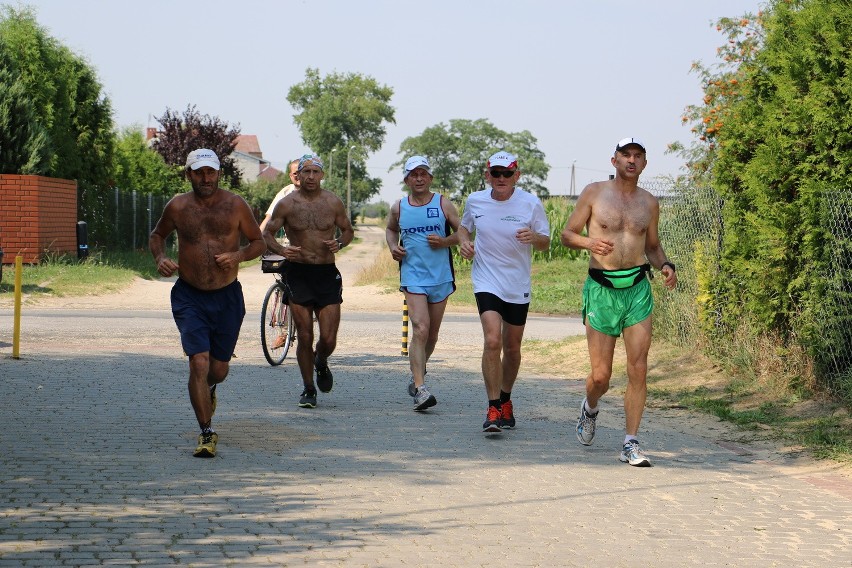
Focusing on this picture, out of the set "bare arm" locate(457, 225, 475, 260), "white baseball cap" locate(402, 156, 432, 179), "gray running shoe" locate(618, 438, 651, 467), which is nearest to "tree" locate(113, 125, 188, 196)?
"white baseball cap" locate(402, 156, 432, 179)

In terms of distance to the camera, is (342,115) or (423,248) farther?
(342,115)

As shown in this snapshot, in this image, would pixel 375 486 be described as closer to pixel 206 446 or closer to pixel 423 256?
pixel 206 446

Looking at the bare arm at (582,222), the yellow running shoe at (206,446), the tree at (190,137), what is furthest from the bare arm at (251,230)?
the tree at (190,137)

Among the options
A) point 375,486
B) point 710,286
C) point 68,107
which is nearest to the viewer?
point 375,486

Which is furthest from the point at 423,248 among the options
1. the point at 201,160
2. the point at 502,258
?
the point at 201,160

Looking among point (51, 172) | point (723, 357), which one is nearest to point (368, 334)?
point (723, 357)

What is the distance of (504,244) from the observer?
9.73 metres

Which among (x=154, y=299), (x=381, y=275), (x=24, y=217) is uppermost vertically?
(x=24, y=217)

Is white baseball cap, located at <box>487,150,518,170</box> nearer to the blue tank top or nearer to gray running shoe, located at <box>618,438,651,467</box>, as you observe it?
the blue tank top

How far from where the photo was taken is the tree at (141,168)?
1756 inches

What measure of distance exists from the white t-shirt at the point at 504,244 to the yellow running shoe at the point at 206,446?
2468mm

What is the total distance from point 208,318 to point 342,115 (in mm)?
111212

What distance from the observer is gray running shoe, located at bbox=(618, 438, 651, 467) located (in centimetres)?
827

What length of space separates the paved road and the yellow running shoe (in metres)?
0.10
